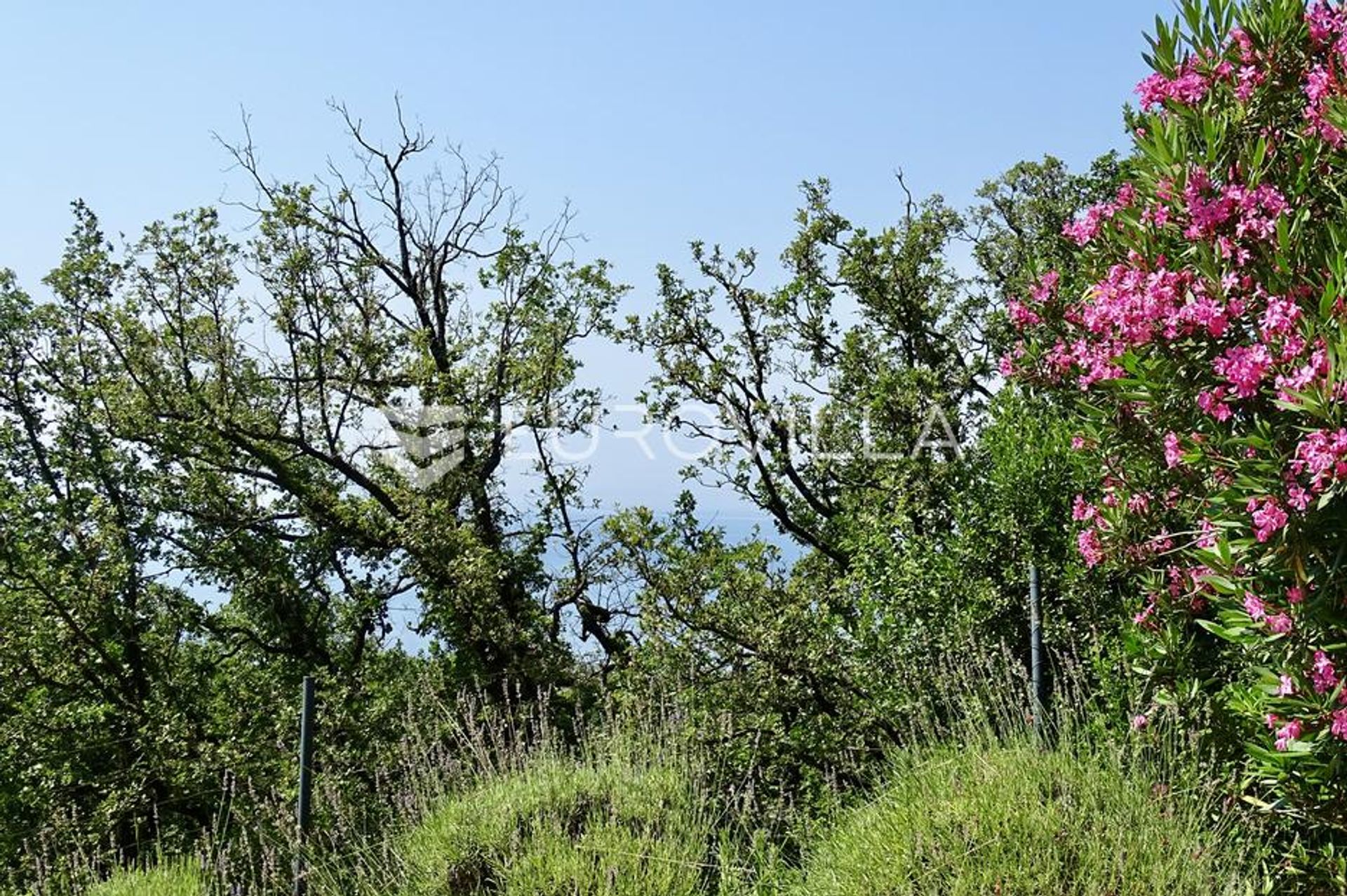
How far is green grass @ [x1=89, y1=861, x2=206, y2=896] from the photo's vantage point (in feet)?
16.4

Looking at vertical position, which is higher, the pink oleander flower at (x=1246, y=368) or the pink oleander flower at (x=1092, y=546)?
the pink oleander flower at (x=1246, y=368)

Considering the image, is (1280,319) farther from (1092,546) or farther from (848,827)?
(848,827)

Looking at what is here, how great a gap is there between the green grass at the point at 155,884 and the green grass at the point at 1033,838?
2.90m

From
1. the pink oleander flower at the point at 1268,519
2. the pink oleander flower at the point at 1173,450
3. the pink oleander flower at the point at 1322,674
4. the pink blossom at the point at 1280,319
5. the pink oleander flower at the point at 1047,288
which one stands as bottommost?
the pink oleander flower at the point at 1322,674

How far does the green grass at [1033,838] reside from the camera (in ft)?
11.5

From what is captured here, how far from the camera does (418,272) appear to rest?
39.2 feet

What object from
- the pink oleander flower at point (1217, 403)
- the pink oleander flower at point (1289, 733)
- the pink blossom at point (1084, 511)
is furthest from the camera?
the pink blossom at point (1084, 511)

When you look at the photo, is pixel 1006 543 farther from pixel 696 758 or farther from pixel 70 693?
pixel 70 693

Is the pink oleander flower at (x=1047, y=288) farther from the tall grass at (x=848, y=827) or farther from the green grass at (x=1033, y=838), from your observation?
the green grass at (x=1033, y=838)

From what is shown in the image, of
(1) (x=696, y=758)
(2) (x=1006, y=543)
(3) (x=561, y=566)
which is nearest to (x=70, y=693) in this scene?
(3) (x=561, y=566)

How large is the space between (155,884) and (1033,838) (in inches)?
152

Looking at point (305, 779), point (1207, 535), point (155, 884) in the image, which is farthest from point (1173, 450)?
point (155, 884)

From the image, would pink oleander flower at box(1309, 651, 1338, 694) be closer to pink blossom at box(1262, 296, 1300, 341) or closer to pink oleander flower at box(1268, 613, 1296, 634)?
pink oleander flower at box(1268, 613, 1296, 634)

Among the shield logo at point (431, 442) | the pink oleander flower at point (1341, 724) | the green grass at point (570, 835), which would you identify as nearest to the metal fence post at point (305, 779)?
the green grass at point (570, 835)
